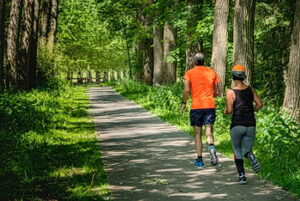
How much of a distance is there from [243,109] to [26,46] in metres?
15.7

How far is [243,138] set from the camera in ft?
23.8

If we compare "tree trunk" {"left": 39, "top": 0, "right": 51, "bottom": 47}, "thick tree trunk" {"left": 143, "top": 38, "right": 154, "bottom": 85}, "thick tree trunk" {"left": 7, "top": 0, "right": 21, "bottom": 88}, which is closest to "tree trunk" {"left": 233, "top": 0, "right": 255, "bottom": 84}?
"thick tree trunk" {"left": 7, "top": 0, "right": 21, "bottom": 88}

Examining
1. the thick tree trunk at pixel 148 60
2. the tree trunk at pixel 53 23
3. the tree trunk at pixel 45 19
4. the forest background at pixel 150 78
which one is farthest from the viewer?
the thick tree trunk at pixel 148 60

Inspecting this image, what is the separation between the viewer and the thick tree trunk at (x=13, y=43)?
19.2m

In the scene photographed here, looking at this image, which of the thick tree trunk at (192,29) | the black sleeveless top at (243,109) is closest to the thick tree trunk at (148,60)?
the thick tree trunk at (192,29)

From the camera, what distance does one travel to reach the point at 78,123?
1522 cm

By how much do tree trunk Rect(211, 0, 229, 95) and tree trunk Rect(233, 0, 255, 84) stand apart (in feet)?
5.07

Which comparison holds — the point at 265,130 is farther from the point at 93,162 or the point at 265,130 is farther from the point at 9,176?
the point at 9,176

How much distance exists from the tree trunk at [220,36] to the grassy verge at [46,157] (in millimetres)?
4595

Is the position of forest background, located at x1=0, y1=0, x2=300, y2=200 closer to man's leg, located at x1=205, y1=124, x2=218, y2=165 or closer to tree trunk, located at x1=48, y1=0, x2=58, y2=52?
tree trunk, located at x1=48, y1=0, x2=58, y2=52

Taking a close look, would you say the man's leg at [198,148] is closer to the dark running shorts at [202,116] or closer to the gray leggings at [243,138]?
the dark running shorts at [202,116]

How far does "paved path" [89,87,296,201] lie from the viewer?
663cm

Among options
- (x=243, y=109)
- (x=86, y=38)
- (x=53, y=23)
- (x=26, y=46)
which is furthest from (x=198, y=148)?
(x=86, y=38)

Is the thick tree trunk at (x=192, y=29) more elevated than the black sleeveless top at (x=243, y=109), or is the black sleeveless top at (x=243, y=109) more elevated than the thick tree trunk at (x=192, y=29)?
the thick tree trunk at (x=192, y=29)
